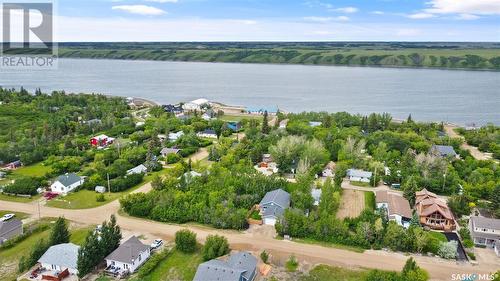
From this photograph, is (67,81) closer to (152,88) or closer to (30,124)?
(152,88)

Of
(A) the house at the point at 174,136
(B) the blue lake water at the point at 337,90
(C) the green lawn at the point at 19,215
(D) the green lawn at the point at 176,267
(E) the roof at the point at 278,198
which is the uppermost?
(B) the blue lake water at the point at 337,90

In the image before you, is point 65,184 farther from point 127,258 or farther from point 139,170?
point 127,258

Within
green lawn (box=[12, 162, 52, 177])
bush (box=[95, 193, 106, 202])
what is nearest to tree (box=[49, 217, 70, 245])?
bush (box=[95, 193, 106, 202])

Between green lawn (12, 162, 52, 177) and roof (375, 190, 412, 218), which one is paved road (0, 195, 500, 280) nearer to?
roof (375, 190, 412, 218)

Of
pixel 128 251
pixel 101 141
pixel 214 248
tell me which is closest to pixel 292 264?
pixel 214 248

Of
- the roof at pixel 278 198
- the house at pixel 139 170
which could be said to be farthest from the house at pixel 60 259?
the house at pixel 139 170

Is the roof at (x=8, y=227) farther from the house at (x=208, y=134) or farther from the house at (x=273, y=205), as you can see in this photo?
the house at (x=208, y=134)
